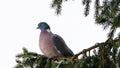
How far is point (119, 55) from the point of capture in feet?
11.7

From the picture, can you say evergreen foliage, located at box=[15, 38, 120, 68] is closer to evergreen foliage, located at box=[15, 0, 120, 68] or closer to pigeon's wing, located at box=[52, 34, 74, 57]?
evergreen foliage, located at box=[15, 0, 120, 68]

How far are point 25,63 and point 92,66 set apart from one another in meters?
0.87

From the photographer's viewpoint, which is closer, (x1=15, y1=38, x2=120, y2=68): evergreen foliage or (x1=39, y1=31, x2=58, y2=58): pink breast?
(x1=15, y1=38, x2=120, y2=68): evergreen foliage

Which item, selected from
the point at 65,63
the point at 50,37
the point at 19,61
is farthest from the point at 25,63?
the point at 50,37

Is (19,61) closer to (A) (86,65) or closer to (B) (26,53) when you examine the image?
(B) (26,53)

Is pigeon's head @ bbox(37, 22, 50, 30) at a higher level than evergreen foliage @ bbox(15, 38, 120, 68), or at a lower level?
higher

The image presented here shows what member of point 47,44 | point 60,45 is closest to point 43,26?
point 60,45

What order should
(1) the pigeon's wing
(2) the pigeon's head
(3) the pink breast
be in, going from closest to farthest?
(3) the pink breast < (1) the pigeon's wing < (2) the pigeon's head

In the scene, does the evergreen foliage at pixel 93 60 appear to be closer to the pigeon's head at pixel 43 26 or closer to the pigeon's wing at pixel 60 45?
the pigeon's wing at pixel 60 45

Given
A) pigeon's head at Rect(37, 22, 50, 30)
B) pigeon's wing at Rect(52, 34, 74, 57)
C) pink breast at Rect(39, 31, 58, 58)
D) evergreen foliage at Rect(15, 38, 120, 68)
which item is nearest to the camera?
evergreen foliage at Rect(15, 38, 120, 68)

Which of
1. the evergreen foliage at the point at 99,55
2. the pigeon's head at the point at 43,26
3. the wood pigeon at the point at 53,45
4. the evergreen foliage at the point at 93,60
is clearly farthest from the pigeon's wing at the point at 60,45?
the evergreen foliage at the point at 93,60

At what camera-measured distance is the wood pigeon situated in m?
5.55

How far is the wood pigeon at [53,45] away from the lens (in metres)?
5.55

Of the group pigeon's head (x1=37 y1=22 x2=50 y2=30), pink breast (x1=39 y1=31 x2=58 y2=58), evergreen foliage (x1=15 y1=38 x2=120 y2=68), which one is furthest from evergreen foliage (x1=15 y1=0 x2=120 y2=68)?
pigeon's head (x1=37 y1=22 x2=50 y2=30)
